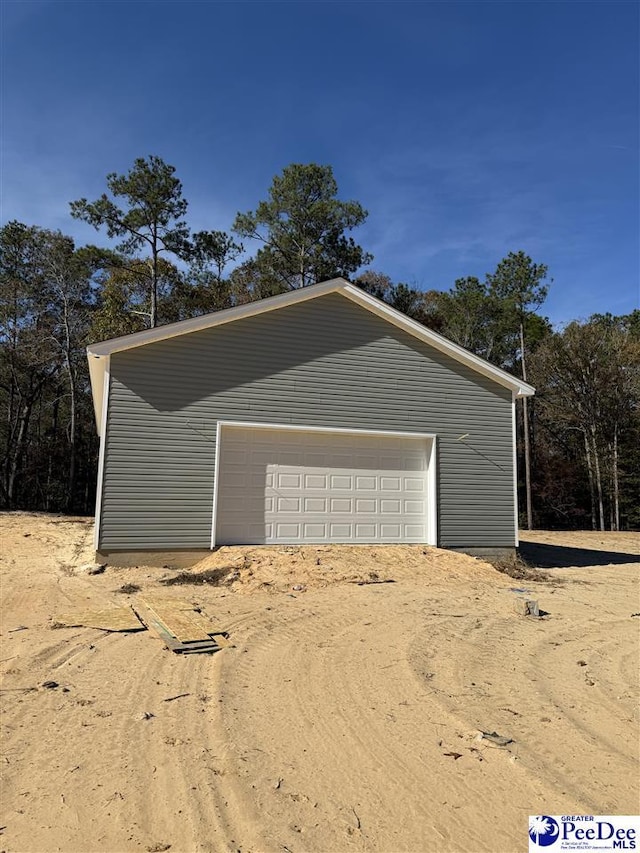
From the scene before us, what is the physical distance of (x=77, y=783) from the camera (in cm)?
291

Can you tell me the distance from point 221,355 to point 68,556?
4949 millimetres

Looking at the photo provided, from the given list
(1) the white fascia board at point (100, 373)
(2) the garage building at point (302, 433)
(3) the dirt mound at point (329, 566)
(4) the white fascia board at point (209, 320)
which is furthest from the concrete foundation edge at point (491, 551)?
(1) the white fascia board at point (100, 373)

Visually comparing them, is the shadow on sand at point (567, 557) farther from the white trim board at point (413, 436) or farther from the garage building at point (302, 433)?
the white trim board at point (413, 436)

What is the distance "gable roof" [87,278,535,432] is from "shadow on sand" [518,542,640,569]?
3.91 m

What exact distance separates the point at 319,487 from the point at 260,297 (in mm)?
17171

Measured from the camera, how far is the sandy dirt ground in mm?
2590

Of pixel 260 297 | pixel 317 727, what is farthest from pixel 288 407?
pixel 260 297

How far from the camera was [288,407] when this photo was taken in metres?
10.8

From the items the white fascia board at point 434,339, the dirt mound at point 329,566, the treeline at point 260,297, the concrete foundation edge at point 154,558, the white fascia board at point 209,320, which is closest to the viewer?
the dirt mound at point 329,566

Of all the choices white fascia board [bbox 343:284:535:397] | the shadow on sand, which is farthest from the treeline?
white fascia board [bbox 343:284:535:397]

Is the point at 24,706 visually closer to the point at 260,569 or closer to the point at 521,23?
the point at 260,569

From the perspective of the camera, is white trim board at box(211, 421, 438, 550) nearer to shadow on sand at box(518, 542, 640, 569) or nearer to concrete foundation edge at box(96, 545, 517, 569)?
concrete foundation edge at box(96, 545, 517, 569)

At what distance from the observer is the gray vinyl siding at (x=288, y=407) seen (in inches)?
387

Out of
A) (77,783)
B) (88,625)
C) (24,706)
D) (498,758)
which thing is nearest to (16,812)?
(77,783)
